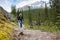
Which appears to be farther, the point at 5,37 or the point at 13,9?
the point at 13,9

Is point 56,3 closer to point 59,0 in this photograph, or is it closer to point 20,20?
point 59,0

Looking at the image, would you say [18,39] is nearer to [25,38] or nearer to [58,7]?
[25,38]

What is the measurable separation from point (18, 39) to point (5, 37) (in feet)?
8.97

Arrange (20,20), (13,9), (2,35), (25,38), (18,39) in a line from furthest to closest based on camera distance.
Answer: (13,9)
(20,20)
(25,38)
(18,39)
(2,35)

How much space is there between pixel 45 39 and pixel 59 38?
1.15 meters

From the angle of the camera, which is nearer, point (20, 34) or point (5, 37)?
point (5, 37)

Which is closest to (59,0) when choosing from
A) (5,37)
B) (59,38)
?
(59,38)

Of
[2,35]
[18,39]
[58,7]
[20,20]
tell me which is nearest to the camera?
[2,35]

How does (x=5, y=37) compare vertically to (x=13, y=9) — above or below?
above

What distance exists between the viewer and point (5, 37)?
10766mm

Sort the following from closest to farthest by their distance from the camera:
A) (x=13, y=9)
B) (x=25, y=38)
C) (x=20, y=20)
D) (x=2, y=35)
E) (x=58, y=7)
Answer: (x=2, y=35) → (x=25, y=38) → (x=20, y=20) → (x=58, y=7) → (x=13, y=9)

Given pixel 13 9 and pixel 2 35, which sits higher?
pixel 2 35

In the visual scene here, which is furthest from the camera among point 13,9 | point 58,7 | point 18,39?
point 13,9

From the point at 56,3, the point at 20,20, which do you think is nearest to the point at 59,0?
the point at 56,3
